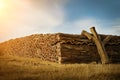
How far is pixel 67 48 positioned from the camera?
18375 millimetres

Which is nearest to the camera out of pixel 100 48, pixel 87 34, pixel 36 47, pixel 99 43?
pixel 100 48

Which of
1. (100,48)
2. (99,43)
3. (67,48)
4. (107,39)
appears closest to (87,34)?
Answer: (99,43)

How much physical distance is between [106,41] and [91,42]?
1388 mm

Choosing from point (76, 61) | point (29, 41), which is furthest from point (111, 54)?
point (29, 41)

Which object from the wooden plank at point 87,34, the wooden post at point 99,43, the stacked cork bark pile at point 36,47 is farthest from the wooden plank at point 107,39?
the stacked cork bark pile at point 36,47

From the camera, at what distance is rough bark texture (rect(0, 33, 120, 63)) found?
1827 cm

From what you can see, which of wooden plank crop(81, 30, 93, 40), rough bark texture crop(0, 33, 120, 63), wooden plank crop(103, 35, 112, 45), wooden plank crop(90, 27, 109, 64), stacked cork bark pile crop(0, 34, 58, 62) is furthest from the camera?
stacked cork bark pile crop(0, 34, 58, 62)

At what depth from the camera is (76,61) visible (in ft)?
60.6

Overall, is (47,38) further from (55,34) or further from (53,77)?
(53,77)

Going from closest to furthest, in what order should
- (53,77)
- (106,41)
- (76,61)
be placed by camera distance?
(53,77)
(76,61)
(106,41)

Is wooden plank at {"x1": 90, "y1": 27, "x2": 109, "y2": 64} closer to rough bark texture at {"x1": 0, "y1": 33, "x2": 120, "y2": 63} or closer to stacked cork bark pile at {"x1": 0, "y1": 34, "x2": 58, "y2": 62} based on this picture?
rough bark texture at {"x1": 0, "y1": 33, "x2": 120, "y2": 63}

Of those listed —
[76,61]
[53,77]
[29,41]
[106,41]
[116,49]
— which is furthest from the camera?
[29,41]

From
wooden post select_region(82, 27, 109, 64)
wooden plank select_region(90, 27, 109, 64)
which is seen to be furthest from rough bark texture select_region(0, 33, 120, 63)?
wooden plank select_region(90, 27, 109, 64)

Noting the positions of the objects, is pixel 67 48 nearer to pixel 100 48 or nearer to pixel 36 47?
pixel 100 48
